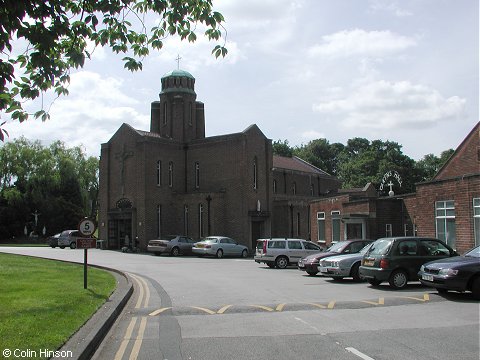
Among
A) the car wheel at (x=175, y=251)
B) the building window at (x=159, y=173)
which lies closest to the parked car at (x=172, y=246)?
the car wheel at (x=175, y=251)

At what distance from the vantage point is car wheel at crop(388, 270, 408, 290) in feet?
51.4

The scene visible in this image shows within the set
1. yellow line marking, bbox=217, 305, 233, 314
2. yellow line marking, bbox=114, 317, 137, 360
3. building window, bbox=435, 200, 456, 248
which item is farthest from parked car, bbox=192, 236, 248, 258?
yellow line marking, bbox=114, 317, 137, 360

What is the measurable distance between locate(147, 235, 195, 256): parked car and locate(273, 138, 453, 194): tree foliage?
51.5 meters

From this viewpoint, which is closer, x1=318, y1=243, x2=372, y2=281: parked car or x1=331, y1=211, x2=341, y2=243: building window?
x1=318, y1=243, x2=372, y2=281: parked car

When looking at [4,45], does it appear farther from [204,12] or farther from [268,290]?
[268,290]

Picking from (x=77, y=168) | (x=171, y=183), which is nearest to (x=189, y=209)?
(x=171, y=183)

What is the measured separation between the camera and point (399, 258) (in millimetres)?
15773

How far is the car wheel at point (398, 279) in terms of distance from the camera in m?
15.7

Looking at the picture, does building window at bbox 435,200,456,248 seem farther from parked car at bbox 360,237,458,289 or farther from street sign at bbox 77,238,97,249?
street sign at bbox 77,238,97,249

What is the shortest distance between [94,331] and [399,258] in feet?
34.0

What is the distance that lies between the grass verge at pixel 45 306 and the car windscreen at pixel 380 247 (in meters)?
8.24

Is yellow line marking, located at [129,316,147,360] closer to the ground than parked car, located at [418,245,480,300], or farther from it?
closer to the ground

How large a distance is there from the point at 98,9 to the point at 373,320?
7.69m

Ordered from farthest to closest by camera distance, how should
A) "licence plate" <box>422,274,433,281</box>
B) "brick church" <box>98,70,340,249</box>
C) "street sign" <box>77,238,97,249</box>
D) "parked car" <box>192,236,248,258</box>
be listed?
"brick church" <box>98,70,340,249</box>, "parked car" <box>192,236,248,258</box>, "street sign" <box>77,238,97,249</box>, "licence plate" <box>422,274,433,281</box>
